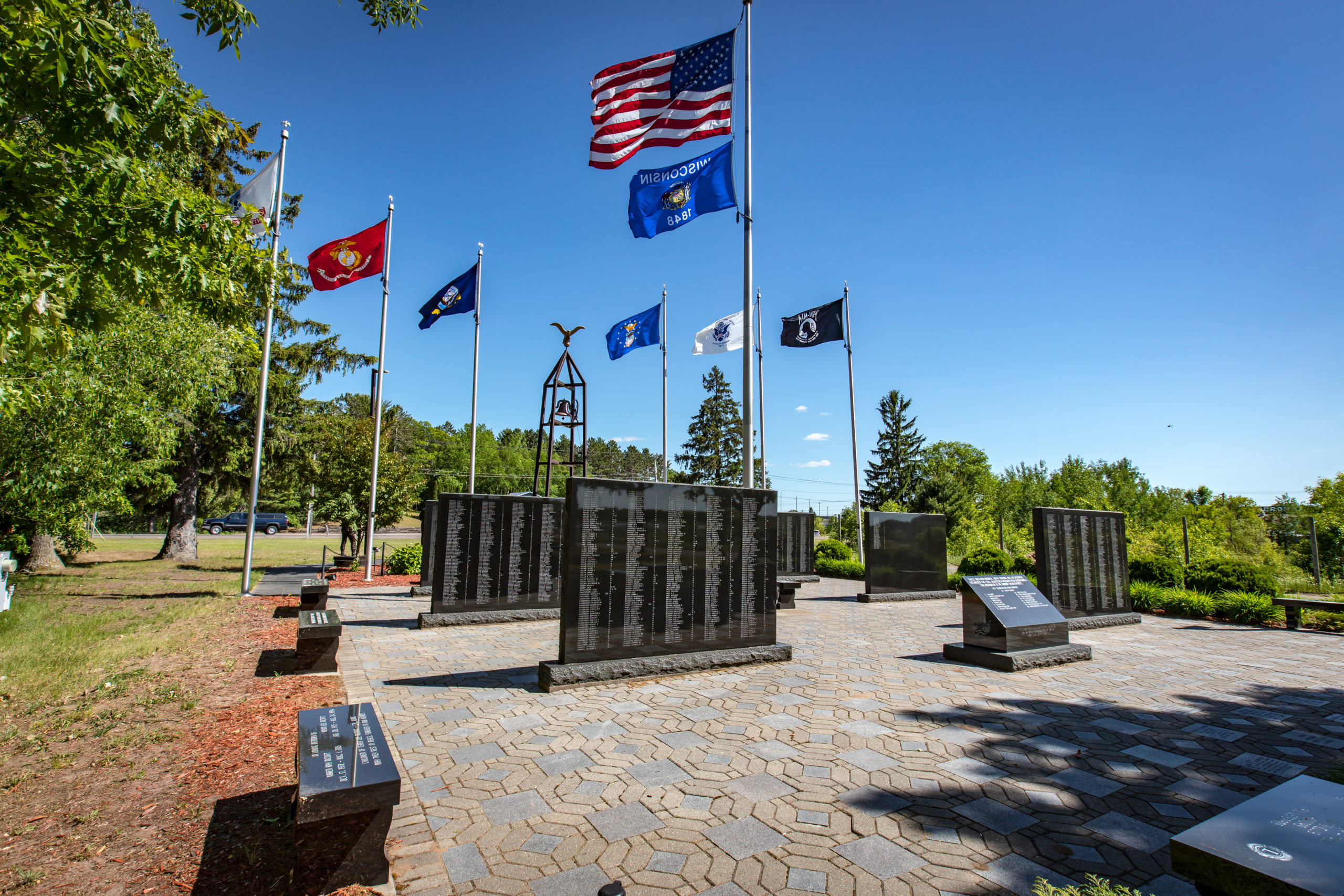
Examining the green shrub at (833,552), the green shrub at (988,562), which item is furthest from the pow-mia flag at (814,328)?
the green shrub at (833,552)

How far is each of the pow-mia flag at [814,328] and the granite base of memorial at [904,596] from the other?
282 inches

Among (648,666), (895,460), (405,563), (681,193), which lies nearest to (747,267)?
(681,193)

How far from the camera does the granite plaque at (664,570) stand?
284 inches

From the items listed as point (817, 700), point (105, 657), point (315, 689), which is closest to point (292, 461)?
point (105, 657)

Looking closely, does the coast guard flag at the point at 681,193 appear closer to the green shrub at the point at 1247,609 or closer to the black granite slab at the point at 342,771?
the black granite slab at the point at 342,771

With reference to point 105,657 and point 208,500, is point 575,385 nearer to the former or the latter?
point 105,657

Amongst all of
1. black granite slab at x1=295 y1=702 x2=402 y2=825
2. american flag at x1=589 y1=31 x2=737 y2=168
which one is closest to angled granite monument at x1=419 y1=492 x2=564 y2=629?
american flag at x1=589 y1=31 x2=737 y2=168

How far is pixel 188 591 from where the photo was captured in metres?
14.5

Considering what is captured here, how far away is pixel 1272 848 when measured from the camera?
1793 millimetres

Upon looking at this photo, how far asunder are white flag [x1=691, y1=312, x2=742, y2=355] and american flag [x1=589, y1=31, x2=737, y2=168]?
291 inches

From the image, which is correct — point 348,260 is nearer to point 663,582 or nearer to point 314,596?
point 314,596

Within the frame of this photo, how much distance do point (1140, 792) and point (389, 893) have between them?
15.7ft

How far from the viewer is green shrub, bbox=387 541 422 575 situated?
20.0 meters

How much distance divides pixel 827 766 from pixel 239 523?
5435cm
